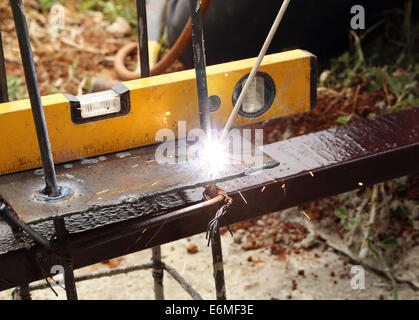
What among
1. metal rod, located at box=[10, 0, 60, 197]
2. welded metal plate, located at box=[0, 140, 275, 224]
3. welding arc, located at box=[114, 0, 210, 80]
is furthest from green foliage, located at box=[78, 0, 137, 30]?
metal rod, located at box=[10, 0, 60, 197]

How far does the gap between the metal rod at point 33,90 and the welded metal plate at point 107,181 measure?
0.20 ft

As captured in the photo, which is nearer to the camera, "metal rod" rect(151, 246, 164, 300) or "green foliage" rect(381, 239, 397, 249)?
"metal rod" rect(151, 246, 164, 300)

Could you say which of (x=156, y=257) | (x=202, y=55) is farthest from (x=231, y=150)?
(x=156, y=257)

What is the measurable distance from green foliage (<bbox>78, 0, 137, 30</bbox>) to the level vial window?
133 inches

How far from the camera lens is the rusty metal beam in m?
1.77

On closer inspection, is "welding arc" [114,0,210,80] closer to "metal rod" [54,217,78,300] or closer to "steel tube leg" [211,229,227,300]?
"steel tube leg" [211,229,227,300]

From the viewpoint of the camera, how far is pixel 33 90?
1.57m

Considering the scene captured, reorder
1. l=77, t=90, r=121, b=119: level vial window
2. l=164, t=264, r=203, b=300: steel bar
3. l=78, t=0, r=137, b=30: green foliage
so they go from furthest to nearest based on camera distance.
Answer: l=78, t=0, r=137, b=30: green foliage → l=164, t=264, r=203, b=300: steel bar → l=77, t=90, r=121, b=119: level vial window

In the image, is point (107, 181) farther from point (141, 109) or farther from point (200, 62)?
point (200, 62)

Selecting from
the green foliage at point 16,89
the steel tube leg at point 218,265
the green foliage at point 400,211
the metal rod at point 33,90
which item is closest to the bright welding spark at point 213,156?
the steel tube leg at point 218,265

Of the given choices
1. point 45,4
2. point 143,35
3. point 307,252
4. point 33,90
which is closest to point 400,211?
point 307,252

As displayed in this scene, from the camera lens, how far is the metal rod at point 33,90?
1.51 meters

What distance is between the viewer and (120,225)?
1.82m
